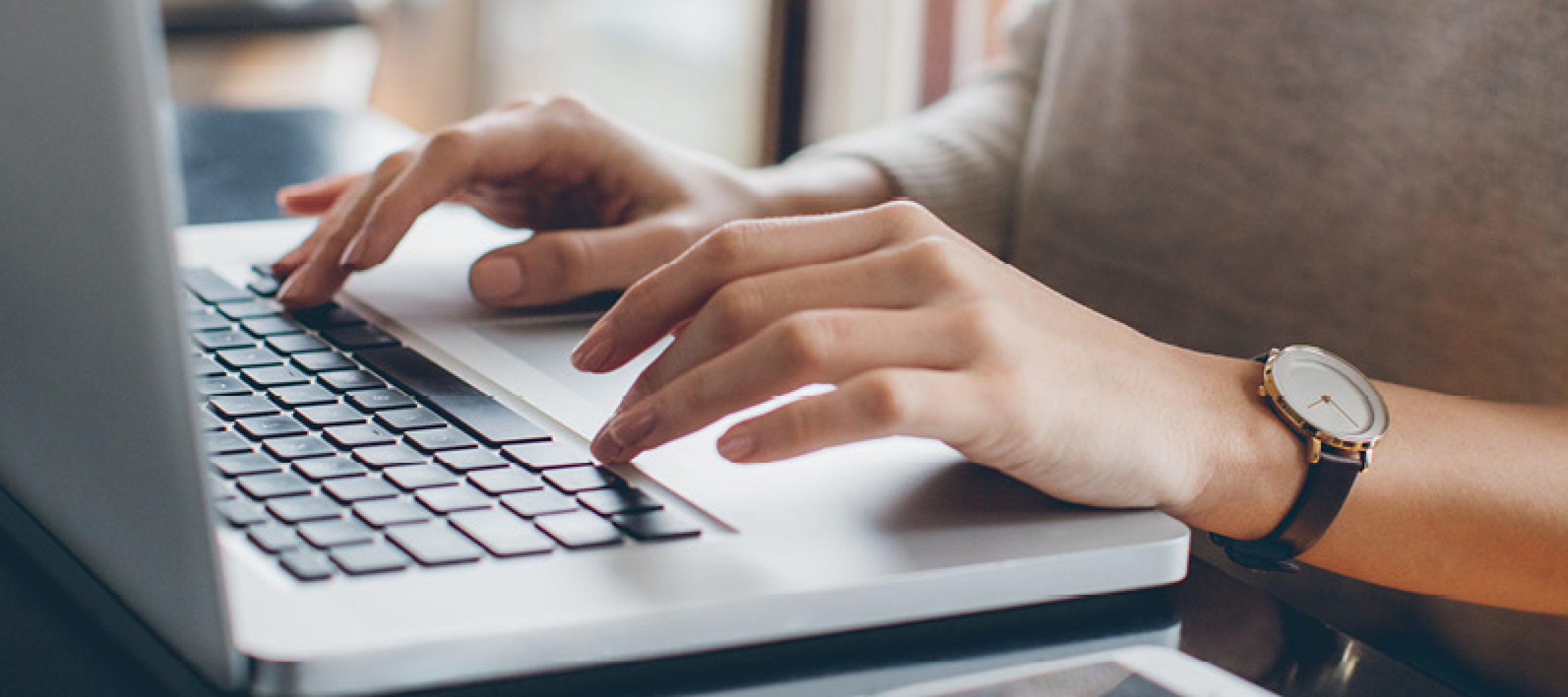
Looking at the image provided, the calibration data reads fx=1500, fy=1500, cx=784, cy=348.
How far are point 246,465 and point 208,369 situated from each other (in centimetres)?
12

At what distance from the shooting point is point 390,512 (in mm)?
394

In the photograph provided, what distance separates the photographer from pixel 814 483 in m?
0.45

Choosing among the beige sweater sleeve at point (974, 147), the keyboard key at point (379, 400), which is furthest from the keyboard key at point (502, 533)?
the beige sweater sleeve at point (974, 147)

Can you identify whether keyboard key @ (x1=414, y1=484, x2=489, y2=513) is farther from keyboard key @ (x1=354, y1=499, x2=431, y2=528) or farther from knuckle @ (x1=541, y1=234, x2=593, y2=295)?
knuckle @ (x1=541, y1=234, x2=593, y2=295)

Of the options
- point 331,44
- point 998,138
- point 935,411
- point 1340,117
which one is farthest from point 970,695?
point 331,44

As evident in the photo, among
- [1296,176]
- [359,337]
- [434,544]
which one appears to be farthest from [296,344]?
[1296,176]

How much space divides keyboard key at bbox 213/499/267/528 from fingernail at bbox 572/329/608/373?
12 centimetres

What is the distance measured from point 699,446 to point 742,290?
2.1 inches

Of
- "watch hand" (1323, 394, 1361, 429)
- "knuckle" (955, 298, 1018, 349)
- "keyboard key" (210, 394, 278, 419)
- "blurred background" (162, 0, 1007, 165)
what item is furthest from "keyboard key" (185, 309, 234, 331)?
"blurred background" (162, 0, 1007, 165)

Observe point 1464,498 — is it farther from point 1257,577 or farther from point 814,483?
point 814,483

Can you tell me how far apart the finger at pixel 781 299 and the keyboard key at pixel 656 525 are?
6 centimetres

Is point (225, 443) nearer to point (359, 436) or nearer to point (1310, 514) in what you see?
point (359, 436)

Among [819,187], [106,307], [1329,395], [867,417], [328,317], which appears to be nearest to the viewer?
[106,307]

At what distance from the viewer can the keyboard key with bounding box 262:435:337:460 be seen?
1.44ft
